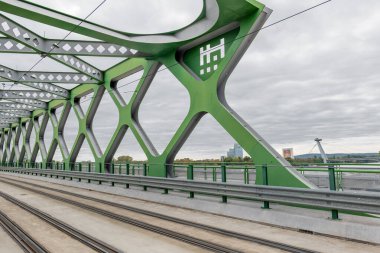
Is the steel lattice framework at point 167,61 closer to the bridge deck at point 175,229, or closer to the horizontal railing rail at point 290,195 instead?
the horizontal railing rail at point 290,195

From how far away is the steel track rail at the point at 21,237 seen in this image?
21.1ft

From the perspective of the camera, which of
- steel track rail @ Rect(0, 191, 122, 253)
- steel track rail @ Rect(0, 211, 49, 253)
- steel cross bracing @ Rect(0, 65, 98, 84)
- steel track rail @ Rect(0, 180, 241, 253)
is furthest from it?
steel cross bracing @ Rect(0, 65, 98, 84)

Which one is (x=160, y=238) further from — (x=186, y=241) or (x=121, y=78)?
(x=121, y=78)

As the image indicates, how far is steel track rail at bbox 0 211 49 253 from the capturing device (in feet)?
21.1

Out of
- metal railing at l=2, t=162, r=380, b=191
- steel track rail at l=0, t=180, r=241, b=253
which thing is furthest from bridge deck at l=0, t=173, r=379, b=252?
metal railing at l=2, t=162, r=380, b=191

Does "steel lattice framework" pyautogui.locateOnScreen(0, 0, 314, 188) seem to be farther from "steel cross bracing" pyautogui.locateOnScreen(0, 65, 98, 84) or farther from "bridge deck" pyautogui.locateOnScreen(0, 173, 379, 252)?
"bridge deck" pyautogui.locateOnScreen(0, 173, 379, 252)

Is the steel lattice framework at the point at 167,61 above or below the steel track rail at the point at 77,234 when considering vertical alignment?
above

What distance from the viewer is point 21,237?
24.3 ft

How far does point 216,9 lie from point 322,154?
24.1m

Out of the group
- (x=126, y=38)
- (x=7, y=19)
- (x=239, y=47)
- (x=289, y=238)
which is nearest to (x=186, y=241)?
(x=289, y=238)

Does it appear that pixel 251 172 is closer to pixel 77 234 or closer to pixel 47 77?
pixel 77 234

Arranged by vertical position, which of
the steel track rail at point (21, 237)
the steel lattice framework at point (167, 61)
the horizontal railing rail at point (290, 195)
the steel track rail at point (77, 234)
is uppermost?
the steel lattice framework at point (167, 61)

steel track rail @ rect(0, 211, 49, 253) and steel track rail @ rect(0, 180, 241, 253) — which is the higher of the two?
steel track rail @ rect(0, 180, 241, 253)

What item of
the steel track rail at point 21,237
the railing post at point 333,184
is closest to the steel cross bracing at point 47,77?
the steel track rail at point 21,237
